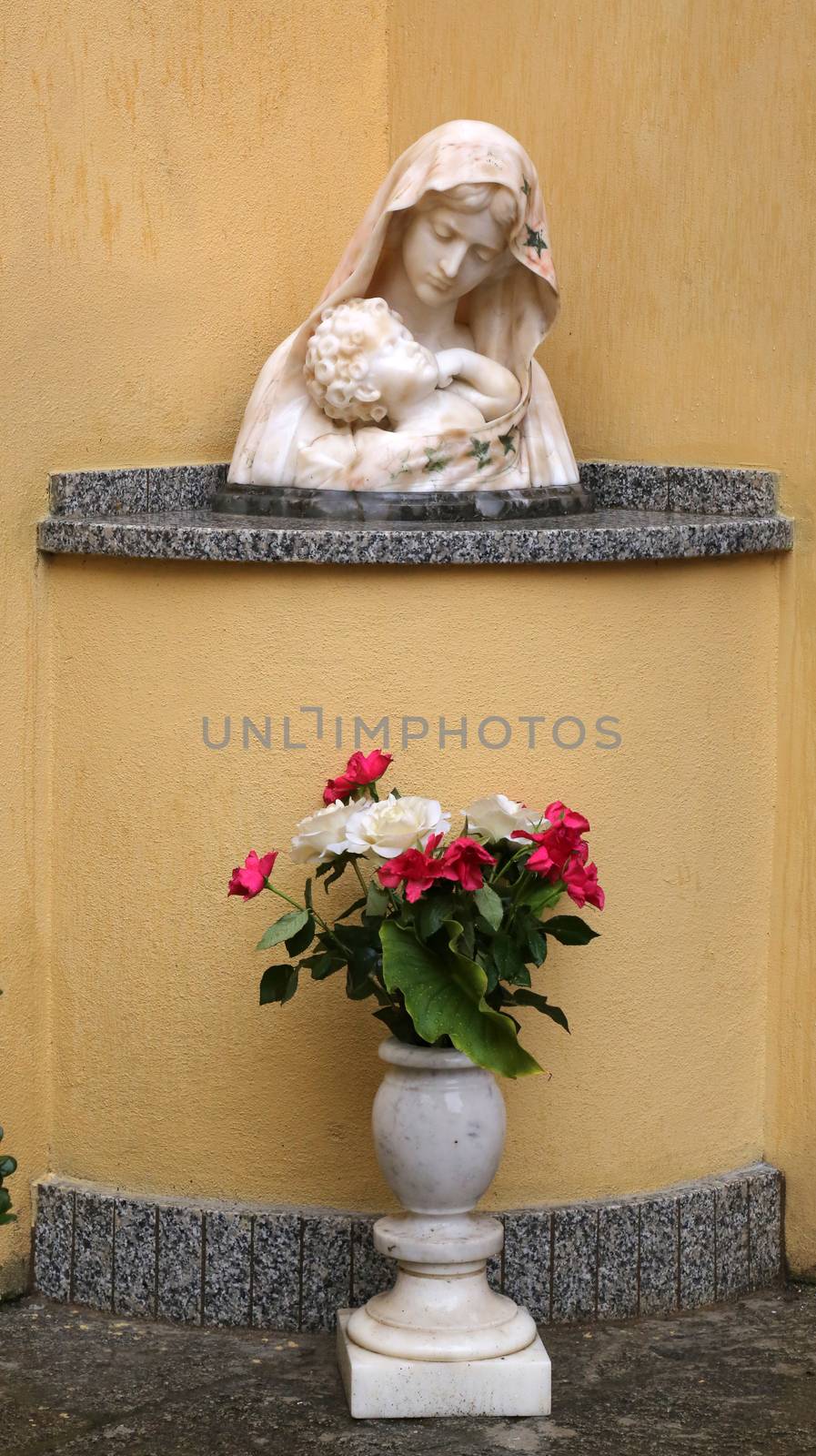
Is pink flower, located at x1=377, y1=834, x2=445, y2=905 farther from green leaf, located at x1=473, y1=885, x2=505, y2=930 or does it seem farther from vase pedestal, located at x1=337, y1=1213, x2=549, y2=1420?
vase pedestal, located at x1=337, y1=1213, x2=549, y2=1420

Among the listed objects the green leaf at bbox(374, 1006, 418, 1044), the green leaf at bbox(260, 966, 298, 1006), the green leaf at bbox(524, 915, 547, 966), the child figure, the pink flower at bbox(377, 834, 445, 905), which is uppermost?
the child figure

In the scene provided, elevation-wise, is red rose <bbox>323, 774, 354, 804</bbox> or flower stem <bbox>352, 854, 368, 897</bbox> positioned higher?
red rose <bbox>323, 774, 354, 804</bbox>

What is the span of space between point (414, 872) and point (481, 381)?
45.5 inches

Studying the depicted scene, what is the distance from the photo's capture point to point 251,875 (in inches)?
121

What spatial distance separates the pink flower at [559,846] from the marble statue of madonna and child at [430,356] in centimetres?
79

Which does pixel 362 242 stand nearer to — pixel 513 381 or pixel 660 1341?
pixel 513 381

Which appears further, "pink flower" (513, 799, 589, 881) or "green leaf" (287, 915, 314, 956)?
"green leaf" (287, 915, 314, 956)

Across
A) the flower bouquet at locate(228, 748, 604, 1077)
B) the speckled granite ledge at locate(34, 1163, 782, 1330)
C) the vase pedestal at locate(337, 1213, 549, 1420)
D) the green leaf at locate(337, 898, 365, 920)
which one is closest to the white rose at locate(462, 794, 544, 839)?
the flower bouquet at locate(228, 748, 604, 1077)

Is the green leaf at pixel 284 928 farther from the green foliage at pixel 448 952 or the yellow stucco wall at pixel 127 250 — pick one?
the yellow stucco wall at pixel 127 250

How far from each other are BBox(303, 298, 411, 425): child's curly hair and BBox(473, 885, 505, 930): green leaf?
3.33 ft

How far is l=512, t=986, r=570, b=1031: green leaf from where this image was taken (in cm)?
320

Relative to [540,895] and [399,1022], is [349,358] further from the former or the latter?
[399,1022]

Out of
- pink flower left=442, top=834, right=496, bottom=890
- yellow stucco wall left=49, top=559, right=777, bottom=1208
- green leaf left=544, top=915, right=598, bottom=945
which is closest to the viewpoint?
pink flower left=442, top=834, right=496, bottom=890

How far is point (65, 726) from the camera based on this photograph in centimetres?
354
